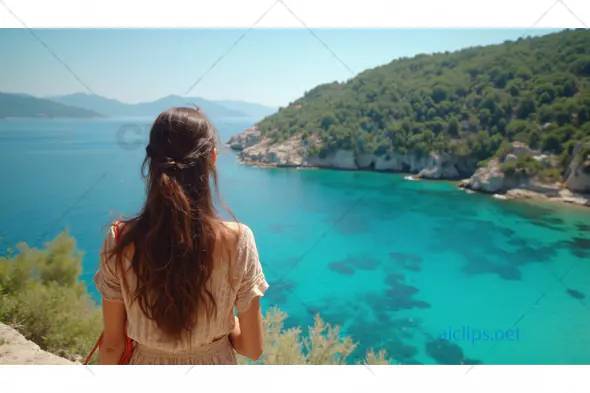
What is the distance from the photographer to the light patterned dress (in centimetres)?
64

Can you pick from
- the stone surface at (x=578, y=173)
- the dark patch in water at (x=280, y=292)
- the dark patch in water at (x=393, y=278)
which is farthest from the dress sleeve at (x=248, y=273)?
the stone surface at (x=578, y=173)

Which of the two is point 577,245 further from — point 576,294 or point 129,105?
point 129,105

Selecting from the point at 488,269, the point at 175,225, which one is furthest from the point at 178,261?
the point at 488,269

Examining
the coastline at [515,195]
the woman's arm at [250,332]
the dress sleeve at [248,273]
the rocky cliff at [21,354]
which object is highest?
the dress sleeve at [248,273]

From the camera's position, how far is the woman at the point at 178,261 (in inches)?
23.9

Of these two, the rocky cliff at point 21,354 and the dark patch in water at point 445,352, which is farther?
the dark patch in water at point 445,352

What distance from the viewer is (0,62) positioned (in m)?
2.90

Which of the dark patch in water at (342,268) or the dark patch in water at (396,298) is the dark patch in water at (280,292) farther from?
the dark patch in water at (396,298)

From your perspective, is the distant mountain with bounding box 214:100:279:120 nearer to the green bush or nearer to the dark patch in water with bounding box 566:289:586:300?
the green bush

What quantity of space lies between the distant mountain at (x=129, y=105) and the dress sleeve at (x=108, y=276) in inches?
92.2

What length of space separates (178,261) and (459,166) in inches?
484

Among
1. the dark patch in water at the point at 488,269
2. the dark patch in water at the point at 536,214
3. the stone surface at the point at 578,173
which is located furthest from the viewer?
the dark patch in water at the point at 536,214

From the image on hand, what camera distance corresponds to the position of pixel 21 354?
161 cm
